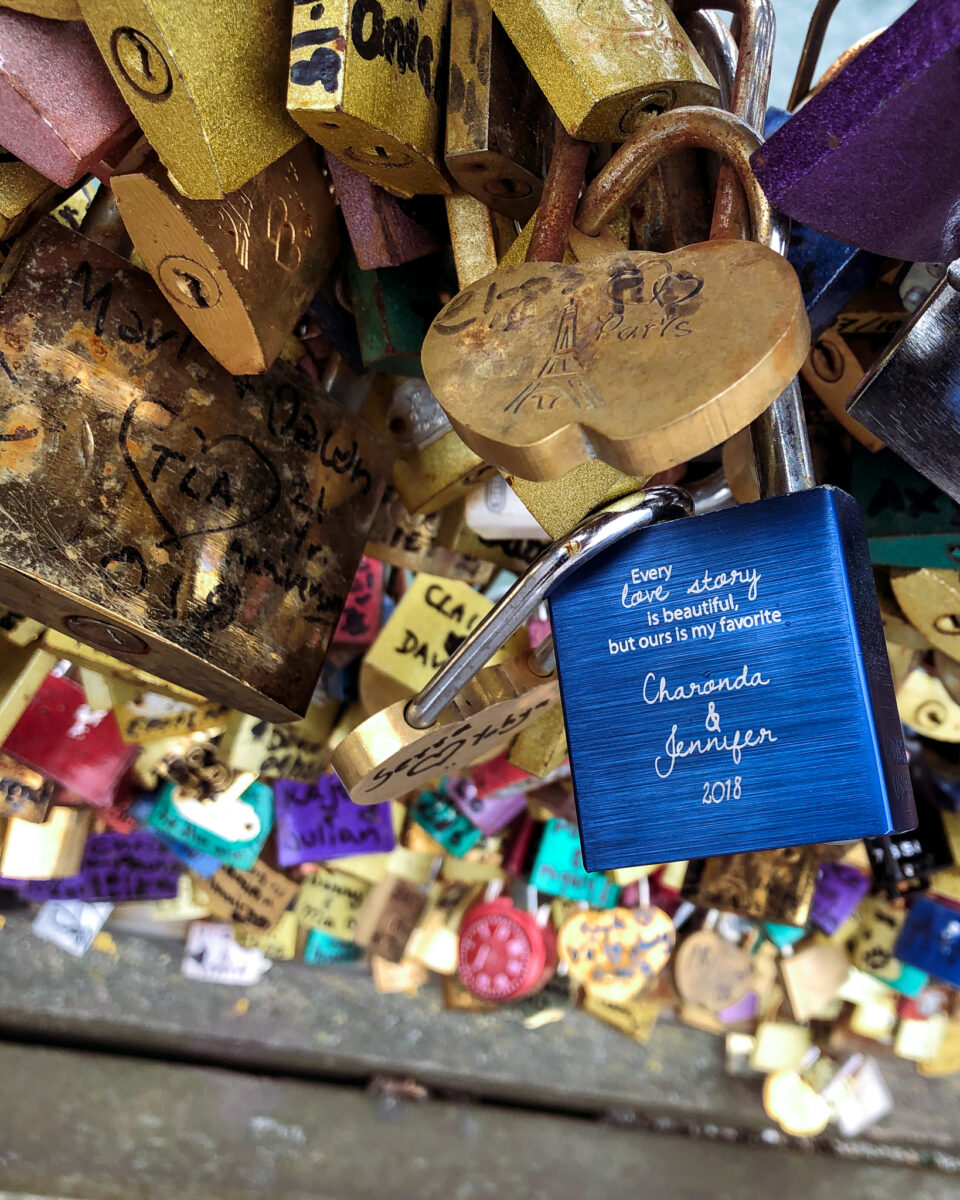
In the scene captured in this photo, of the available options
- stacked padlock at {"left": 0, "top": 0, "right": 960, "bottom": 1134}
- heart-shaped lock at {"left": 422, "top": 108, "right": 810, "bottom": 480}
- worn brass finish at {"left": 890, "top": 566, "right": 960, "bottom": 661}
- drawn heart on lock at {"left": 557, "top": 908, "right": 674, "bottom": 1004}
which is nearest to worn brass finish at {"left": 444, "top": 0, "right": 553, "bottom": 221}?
stacked padlock at {"left": 0, "top": 0, "right": 960, "bottom": 1134}

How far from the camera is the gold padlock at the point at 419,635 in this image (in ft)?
2.93

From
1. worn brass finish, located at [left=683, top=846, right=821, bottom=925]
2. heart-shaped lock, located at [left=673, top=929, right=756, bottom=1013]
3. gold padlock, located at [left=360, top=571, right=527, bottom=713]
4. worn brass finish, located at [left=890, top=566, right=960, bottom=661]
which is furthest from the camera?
heart-shaped lock, located at [left=673, top=929, right=756, bottom=1013]

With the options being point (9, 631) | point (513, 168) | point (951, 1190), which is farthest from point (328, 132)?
point (951, 1190)

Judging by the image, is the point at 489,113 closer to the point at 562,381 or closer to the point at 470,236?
the point at 470,236

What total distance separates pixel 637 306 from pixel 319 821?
3.21ft

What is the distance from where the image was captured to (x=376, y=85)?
46cm

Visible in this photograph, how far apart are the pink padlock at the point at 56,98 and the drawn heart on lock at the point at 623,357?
0.76 feet

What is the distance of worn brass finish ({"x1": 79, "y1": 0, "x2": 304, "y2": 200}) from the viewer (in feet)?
1.34

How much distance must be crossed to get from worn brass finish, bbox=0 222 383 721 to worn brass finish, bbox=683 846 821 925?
698 mm

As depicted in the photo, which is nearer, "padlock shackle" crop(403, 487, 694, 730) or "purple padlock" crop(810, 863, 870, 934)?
"padlock shackle" crop(403, 487, 694, 730)

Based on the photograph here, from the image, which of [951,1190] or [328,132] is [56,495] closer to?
[328,132]

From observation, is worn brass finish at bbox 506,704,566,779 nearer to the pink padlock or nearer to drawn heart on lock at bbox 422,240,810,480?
drawn heart on lock at bbox 422,240,810,480

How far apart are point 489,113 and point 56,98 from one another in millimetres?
232

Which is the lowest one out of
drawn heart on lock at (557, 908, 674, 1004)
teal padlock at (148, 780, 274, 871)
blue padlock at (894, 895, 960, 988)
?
blue padlock at (894, 895, 960, 988)
